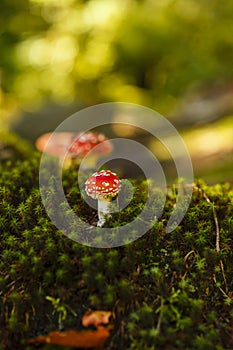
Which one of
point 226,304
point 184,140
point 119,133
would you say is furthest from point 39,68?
point 226,304

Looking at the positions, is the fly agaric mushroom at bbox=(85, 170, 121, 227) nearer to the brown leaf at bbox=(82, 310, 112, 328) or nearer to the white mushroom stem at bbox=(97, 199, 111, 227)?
the white mushroom stem at bbox=(97, 199, 111, 227)

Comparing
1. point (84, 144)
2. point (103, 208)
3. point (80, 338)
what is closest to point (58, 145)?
point (84, 144)

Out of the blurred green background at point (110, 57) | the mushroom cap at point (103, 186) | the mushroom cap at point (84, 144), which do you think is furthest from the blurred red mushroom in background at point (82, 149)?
the blurred green background at point (110, 57)

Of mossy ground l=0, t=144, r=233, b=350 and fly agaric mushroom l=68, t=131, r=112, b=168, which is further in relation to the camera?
fly agaric mushroom l=68, t=131, r=112, b=168

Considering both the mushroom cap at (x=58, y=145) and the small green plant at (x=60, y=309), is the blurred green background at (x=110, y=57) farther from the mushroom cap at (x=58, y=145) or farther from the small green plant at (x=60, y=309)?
the small green plant at (x=60, y=309)

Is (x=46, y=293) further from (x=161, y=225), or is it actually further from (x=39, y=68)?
(x=39, y=68)

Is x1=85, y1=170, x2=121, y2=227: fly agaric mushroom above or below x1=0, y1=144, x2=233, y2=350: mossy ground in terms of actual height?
above

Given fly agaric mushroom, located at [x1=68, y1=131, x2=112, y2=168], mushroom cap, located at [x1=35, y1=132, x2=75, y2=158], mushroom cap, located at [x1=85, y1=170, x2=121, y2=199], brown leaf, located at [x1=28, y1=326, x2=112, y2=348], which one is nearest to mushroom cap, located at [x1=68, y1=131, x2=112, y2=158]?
fly agaric mushroom, located at [x1=68, y1=131, x2=112, y2=168]
